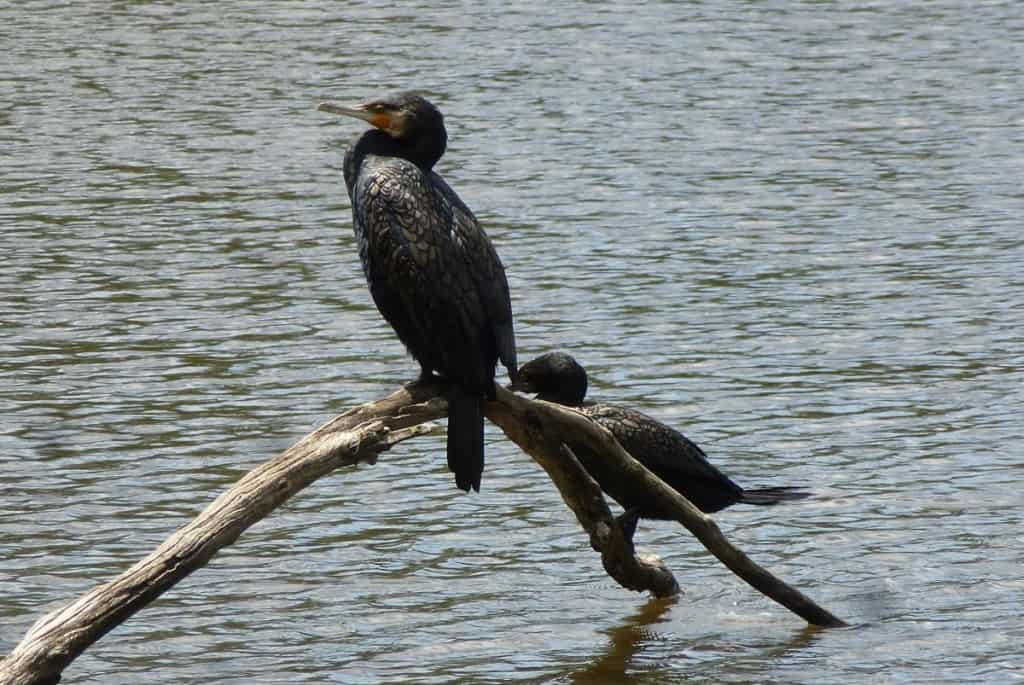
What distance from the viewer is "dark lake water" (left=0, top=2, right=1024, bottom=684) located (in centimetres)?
842

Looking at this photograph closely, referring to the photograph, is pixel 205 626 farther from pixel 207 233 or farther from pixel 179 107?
pixel 179 107

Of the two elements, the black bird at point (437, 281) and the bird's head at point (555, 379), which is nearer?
the black bird at point (437, 281)

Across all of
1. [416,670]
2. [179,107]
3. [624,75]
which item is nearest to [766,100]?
[624,75]

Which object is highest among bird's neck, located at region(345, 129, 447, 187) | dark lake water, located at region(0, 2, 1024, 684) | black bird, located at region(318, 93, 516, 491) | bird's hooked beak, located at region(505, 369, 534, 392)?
bird's neck, located at region(345, 129, 447, 187)

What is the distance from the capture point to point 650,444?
8.36 metres

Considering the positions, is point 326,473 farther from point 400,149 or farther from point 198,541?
point 400,149

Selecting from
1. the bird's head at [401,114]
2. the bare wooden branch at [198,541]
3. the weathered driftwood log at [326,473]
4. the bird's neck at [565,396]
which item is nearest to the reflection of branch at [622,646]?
the weathered driftwood log at [326,473]

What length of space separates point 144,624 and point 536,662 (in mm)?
1660

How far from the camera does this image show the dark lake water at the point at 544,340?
8422 millimetres

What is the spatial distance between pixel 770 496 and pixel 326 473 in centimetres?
263

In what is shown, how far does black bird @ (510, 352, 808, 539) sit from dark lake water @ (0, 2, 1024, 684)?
506mm

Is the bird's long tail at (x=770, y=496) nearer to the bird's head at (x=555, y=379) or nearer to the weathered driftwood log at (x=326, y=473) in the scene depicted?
the weathered driftwood log at (x=326, y=473)

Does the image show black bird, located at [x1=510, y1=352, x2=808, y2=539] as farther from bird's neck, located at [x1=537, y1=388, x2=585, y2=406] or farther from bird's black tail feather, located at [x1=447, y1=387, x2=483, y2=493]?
bird's black tail feather, located at [x1=447, y1=387, x2=483, y2=493]

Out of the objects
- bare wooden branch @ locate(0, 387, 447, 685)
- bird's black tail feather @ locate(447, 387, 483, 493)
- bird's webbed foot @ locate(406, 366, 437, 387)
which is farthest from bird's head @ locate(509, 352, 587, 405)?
bare wooden branch @ locate(0, 387, 447, 685)
